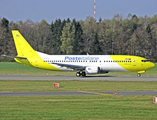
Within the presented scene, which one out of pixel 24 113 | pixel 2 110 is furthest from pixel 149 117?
pixel 2 110

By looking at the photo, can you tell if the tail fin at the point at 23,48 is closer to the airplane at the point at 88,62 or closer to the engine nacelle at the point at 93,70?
the airplane at the point at 88,62

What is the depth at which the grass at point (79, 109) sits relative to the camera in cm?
1841

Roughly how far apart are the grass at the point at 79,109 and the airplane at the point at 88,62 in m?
27.8

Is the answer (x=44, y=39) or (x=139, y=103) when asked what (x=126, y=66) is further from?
(x=44, y=39)

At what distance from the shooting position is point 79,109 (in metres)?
20.8

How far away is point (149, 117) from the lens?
1817cm

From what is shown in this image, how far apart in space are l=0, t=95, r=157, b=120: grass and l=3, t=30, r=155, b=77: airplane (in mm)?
27817

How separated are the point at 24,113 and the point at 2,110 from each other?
6.63ft

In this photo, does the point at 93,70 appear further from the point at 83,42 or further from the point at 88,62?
the point at 83,42

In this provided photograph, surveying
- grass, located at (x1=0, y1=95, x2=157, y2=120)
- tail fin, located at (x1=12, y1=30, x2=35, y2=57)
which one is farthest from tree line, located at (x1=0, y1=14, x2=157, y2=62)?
grass, located at (x1=0, y1=95, x2=157, y2=120)

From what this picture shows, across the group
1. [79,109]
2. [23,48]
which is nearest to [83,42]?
[23,48]

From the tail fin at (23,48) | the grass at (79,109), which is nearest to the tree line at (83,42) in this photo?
the tail fin at (23,48)

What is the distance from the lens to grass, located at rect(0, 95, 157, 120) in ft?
60.4

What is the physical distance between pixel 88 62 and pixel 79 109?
3339 cm
